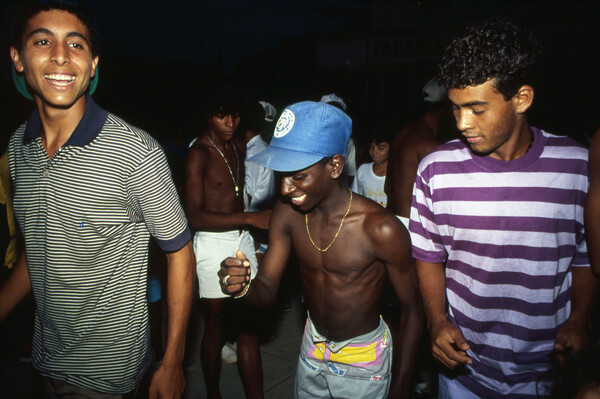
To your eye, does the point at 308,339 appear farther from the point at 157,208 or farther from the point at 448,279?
the point at 157,208

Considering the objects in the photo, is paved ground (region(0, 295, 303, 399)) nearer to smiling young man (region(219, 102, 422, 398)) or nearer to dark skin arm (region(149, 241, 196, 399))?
smiling young man (region(219, 102, 422, 398))

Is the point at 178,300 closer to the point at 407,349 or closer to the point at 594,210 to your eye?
the point at 407,349

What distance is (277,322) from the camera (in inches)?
213

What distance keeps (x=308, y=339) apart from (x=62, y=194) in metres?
1.73

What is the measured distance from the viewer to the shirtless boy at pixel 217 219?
12.0ft

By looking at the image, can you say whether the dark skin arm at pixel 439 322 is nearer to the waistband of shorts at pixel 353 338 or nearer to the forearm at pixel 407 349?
the forearm at pixel 407 349

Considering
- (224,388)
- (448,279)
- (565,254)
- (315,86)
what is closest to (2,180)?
(224,388)

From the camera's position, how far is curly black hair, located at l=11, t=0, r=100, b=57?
6.38 feet

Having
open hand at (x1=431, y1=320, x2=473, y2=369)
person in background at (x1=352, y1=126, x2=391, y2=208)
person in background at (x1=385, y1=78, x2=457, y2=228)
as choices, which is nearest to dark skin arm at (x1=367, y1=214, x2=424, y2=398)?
open hand at (x1=431, y1=320, x2=473, y2=369)

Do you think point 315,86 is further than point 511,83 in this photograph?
Yes

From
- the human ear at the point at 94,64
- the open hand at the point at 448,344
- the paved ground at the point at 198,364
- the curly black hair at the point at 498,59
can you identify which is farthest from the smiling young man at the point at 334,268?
the paved ground at the point at 198,364

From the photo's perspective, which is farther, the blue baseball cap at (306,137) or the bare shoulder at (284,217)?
the bare shoulder at (284,217)

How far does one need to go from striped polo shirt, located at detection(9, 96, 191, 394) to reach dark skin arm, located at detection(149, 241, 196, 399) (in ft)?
0.38

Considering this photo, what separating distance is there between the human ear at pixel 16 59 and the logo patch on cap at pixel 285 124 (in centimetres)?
142
